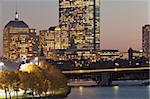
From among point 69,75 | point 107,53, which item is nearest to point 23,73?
point 69,75

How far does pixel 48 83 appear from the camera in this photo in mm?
35281

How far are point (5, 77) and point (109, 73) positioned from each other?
34.8 m

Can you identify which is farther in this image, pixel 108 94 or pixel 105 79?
pixel 105 79

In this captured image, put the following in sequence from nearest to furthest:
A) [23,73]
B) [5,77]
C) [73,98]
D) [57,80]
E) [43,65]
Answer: [5,77]
[23,73]
[73,98]
[57,80]
[43,65]

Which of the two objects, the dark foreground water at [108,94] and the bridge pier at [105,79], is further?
the bridge pier at [105,79]

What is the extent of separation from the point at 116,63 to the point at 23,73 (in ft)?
123

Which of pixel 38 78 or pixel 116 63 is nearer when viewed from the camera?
pixel 38 78

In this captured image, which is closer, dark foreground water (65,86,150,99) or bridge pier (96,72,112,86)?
dark foreground water (65,86,150,99)

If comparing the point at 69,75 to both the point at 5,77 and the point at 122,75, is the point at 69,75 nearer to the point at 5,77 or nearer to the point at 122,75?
the point at 122,75

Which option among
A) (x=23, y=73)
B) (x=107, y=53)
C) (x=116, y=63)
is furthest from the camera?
(x=107, y=53)

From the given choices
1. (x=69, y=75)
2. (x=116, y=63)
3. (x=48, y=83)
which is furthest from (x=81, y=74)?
(x=48, y=83)

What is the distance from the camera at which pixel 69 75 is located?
207 ft

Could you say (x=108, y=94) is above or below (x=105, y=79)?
Answer: above

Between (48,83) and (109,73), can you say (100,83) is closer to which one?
(109,73)
